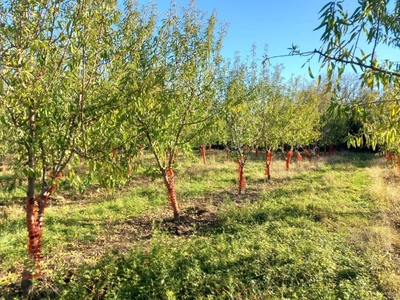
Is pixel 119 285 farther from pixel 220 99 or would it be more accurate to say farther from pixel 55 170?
pixel 220 99

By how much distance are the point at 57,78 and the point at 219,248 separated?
3.92 m

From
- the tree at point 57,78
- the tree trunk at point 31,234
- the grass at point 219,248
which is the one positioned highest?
the tree at point 57,78

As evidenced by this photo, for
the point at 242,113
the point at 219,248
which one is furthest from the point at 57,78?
the point at 242,113

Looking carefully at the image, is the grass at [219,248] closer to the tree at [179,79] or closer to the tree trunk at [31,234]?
the tree trunk at [31,234]

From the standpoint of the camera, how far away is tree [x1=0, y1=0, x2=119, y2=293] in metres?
2.92

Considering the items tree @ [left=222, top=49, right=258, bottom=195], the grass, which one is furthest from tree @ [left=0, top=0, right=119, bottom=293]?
tree @ [left=222, top=49, right=258, bottom=195]

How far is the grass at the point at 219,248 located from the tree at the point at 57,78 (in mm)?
1380

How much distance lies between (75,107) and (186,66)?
352 cm

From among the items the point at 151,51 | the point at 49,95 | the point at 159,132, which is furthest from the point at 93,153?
the point at 151,51

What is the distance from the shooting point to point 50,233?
21.0 feet

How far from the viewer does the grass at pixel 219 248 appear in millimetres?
3840

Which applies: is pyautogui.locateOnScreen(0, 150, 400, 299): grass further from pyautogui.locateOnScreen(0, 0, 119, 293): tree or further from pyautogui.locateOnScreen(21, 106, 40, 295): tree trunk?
pyautogui.locateOnScreen(0, 0, 119, 293): tree

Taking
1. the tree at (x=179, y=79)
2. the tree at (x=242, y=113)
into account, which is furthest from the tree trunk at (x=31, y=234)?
the tree at (x=242, y=113)

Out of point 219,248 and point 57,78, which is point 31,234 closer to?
point 57,78
